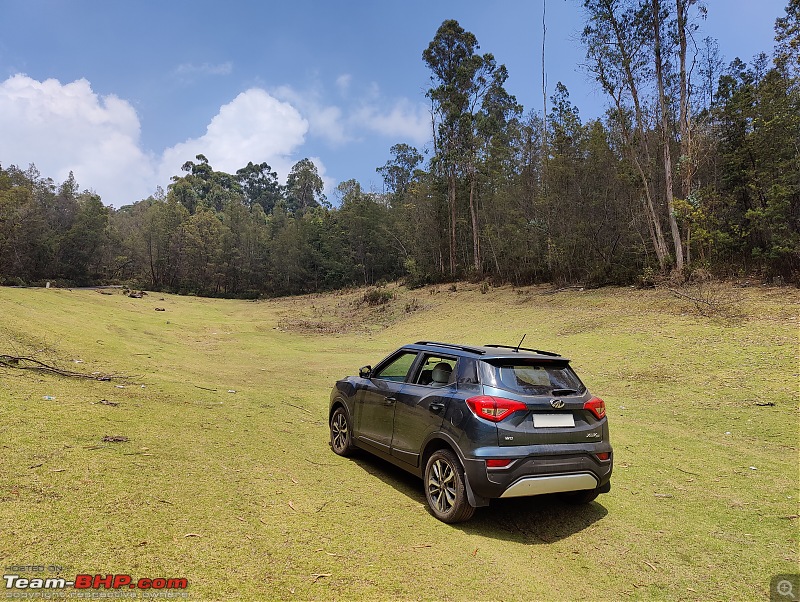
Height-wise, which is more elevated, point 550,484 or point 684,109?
point 684,109

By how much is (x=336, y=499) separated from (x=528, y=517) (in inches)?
66.2

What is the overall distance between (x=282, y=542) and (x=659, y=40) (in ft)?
82.2

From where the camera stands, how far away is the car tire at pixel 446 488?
11.4ft

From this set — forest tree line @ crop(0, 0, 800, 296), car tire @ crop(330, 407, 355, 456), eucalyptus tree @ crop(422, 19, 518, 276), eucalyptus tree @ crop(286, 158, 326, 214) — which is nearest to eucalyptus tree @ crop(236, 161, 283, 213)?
eucalyptus tree @ crop(286, 158, 326, 214)

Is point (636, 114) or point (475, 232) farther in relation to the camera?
point (475, 232)

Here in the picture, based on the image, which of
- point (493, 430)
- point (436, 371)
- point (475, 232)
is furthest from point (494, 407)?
point (475, 232)

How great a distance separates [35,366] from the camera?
722cm

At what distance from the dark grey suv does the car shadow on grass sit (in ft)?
0.52

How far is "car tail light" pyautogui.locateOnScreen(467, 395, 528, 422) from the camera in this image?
3428mm

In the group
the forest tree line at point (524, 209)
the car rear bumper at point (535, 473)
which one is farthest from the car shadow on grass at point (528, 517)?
the forest tree line at point (524, 209)

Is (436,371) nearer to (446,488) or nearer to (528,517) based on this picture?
(446,488)

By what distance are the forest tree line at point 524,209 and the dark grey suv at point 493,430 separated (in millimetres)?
16501

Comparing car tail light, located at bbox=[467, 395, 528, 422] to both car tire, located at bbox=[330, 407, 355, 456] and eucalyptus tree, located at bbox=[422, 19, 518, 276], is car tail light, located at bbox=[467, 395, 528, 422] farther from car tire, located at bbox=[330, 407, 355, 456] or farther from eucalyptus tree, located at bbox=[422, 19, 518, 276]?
eucalyptus tree, located at bbox=[422, 19, 518, 276]

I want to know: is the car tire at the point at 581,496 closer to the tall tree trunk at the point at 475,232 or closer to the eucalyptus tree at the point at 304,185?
the tall tree trunk at the point at 475,232
